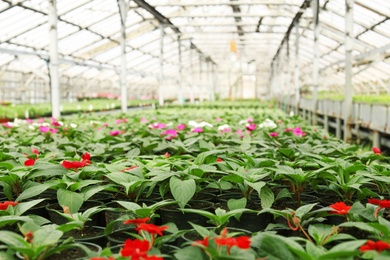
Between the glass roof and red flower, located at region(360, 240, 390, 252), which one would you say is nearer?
red flower, located at region(360, 240, 390, 252)

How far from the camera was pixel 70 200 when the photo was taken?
1.72 metres

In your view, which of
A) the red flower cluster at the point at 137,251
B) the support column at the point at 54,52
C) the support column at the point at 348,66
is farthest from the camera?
the support column at the point at 54,52

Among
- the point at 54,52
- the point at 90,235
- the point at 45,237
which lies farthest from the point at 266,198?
the point at 54,52

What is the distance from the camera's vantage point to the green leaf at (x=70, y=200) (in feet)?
5.55

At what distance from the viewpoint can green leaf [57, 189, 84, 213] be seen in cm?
169

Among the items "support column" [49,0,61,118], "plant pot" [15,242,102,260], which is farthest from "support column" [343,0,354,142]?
"plant pot" [15,242,102,260]

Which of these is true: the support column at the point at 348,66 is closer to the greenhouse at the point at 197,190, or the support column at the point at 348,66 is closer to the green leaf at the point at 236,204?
the greenhouse at the point at 197,190

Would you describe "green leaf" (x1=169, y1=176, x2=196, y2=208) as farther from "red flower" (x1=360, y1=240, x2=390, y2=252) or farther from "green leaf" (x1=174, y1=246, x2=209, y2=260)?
"red flower" (x1=360, y1=240, x2=390, y2=252)

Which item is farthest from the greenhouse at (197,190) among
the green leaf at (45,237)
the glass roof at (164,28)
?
the glass roof at (164,28)

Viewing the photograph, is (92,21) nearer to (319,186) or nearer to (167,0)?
(167,0)

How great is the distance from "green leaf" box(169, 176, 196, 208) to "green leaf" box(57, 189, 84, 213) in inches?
13.0

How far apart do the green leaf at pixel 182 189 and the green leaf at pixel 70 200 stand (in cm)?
33

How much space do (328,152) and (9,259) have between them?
2009 mm

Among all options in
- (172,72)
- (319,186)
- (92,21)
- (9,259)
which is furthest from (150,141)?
(172,72)
